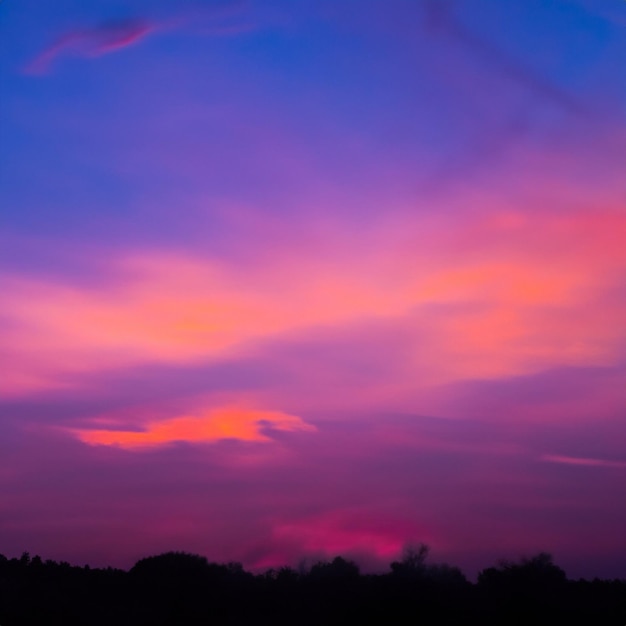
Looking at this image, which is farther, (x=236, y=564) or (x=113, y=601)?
(x=236, y=564)

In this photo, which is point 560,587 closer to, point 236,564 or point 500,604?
point 500,604

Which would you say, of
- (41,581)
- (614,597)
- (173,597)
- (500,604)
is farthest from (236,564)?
(614,597)

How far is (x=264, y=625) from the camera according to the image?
2111cm

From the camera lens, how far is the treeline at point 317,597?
21.0 meters

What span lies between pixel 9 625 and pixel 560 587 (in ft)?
38.8

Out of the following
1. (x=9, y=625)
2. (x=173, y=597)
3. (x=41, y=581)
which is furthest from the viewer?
(x=41, y=581)

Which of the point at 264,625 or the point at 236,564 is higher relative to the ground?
the point at 236,564

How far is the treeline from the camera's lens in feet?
68.8

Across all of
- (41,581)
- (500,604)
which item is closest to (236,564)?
(41,581)

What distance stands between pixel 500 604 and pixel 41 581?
1099cm

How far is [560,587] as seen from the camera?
22.0m

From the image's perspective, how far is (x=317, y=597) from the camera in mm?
22203

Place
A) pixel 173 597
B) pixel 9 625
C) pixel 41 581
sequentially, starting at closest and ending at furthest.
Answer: pixel 9 625, pixel 173 597, pixel 41 581

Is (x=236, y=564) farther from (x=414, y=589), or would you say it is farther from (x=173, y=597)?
(x=414, y=589)
